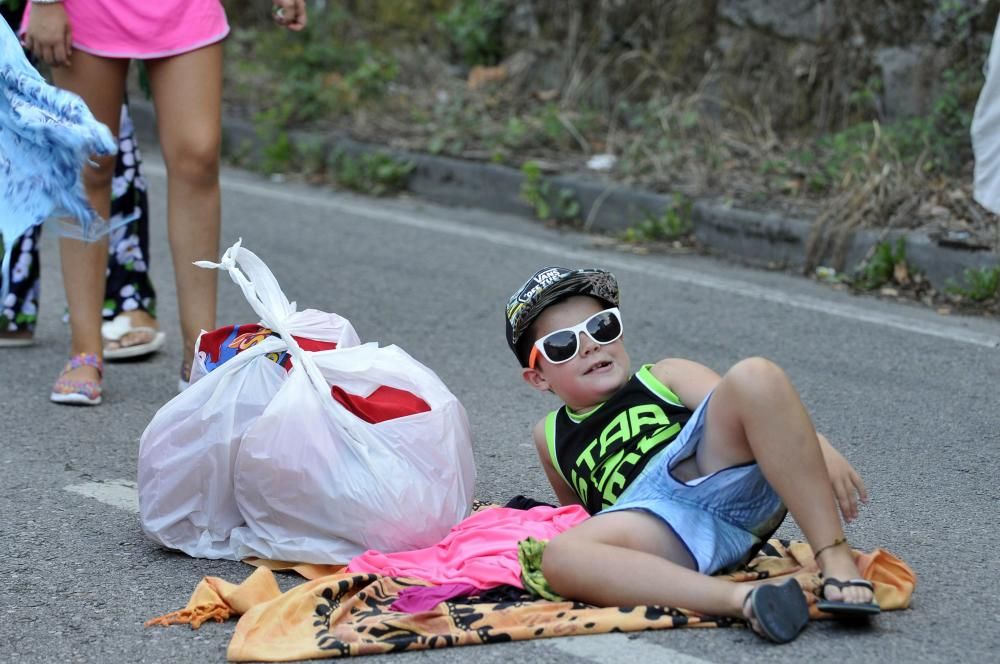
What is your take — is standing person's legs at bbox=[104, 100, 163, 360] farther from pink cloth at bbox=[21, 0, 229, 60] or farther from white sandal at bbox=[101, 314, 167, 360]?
pink cloth at bbox=[21, 0, 229, 60]

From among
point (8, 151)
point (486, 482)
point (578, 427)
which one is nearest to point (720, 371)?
point (486, 482)

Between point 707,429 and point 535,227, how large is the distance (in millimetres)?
3965

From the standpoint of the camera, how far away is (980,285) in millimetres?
4965

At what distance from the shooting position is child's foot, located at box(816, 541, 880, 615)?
2.32 metres

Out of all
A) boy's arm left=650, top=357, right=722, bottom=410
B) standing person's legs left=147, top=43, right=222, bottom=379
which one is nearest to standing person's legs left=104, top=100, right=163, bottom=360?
standing person's legs left=147, top=43, right=222, bottom=379

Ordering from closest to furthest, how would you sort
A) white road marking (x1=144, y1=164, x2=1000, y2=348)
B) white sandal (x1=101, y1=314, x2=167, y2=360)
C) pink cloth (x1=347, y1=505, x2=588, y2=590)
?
pink cloth (x1=347, y1=505, x2=588, y2=590), white sandal (x1=101, y1=314, x2=167, y2=360), white road marking (x1=144, y1=164, x2=1000, y2=348)

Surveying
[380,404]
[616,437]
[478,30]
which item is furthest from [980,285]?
[478,30]

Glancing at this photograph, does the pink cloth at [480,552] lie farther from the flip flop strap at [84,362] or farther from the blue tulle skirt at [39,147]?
the flip flop strap at [84,362]

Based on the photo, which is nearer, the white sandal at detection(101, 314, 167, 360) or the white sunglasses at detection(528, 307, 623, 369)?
the white sunglasses at detection(528, 307, 623, 369)

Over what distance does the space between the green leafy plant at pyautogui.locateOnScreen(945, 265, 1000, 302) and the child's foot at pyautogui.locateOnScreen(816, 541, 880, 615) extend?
281 cm

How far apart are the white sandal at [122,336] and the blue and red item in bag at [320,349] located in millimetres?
1395

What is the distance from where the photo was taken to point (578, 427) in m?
2.84

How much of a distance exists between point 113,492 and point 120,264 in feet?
4.75

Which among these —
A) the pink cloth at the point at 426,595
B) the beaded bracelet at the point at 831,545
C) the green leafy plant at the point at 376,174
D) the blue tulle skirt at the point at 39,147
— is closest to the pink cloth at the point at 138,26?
the blue tulle skirt at the point at 39,147
